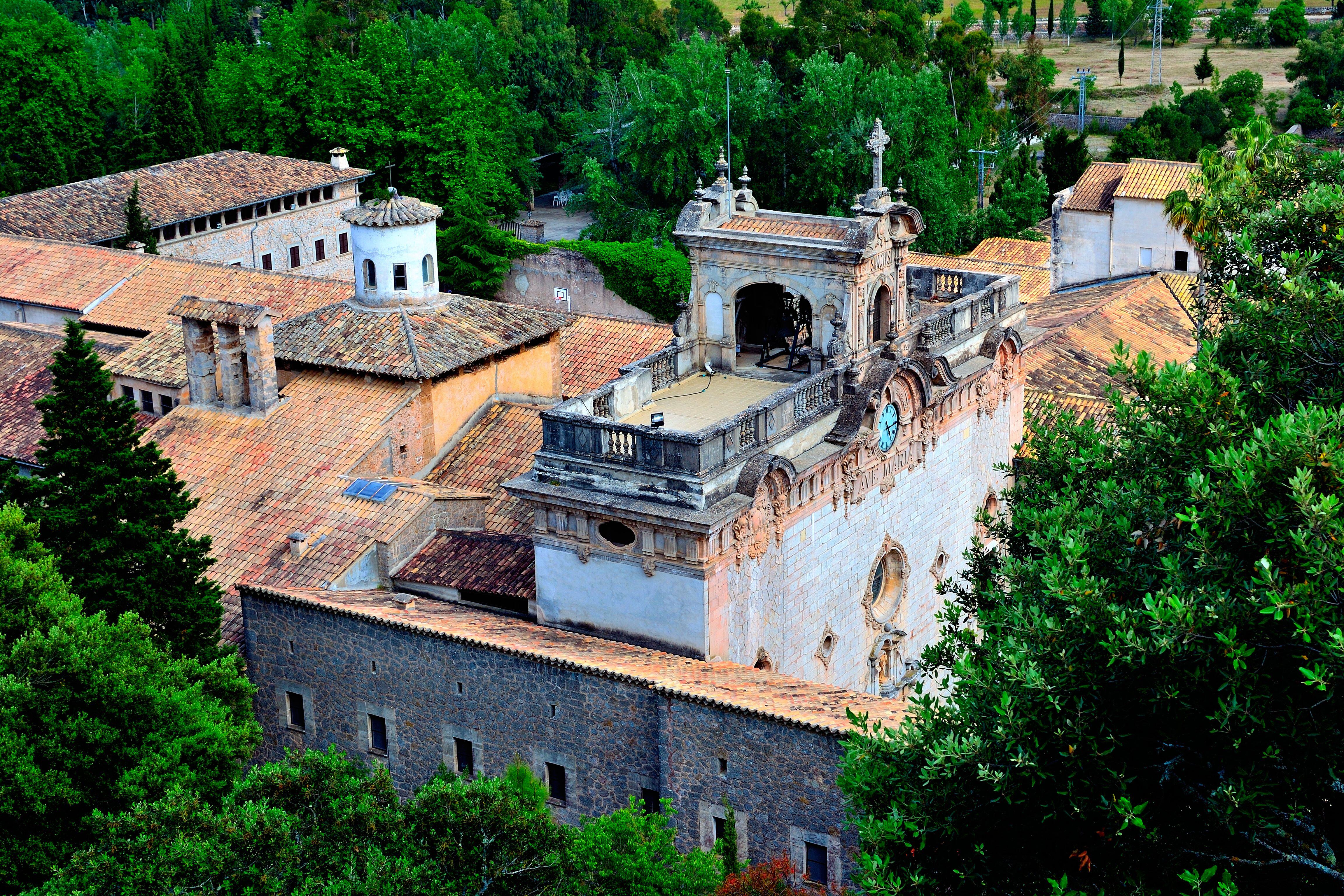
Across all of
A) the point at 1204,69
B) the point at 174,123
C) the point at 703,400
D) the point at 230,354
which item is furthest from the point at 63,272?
the point at 1204,69

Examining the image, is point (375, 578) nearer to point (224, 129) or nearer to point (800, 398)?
point (800, 398)

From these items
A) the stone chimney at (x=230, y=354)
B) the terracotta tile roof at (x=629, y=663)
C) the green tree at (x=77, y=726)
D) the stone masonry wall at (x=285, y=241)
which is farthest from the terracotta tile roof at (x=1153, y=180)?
the green tree at (x=77, y=726)

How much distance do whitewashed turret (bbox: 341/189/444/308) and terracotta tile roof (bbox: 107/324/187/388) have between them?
487cm

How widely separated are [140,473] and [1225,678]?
21.6 metres

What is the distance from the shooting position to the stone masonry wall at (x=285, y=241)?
227ft

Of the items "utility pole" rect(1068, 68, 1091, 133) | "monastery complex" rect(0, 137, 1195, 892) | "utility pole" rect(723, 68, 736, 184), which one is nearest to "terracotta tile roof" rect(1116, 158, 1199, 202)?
"monastery complex" rect(0, 137, 1195, 892)

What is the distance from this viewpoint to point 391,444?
38.2 m

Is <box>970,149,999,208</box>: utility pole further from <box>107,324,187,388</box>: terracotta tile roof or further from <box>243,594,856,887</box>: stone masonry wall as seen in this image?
<box>243,594,856,887</box>: stone masonry wall

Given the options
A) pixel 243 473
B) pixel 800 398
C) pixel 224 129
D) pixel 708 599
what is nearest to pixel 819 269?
pixel 800 398

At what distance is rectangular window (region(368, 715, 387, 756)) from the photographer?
33250 millimetres

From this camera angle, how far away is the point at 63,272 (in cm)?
5453

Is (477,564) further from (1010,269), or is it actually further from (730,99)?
(730,99)

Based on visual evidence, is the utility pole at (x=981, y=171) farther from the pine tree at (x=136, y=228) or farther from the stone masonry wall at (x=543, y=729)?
the stone masonry wall at (x=543, y=729)

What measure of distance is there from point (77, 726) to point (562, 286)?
5129 cm
